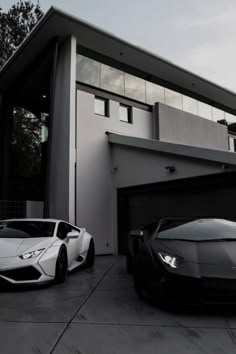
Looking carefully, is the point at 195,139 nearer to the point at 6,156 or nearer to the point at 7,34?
the point at 6,156

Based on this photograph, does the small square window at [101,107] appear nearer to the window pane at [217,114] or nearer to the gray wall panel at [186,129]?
the gray wall panel at [186,129]

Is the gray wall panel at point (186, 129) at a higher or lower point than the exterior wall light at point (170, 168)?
higher

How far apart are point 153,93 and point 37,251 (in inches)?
470

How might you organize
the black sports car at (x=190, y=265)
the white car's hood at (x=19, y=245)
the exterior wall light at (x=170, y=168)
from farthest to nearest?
the exterior wall light at (x=170, y=168)
the white car's hood at (x=19, y=245)
the black sports car at (x=190, y=265)

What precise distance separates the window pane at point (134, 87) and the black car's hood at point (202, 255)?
11.2m

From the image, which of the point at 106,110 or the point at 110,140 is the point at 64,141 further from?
the point at 106,110

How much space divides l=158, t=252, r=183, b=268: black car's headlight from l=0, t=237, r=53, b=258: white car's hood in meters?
2.53

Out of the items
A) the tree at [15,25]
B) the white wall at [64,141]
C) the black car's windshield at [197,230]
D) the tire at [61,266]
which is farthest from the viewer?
the tree at [15,25]

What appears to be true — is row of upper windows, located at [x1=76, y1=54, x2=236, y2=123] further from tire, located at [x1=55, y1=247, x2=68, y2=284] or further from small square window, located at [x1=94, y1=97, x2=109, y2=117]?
tire, located at [x1=55, y1=247, x2=68, y2=284]

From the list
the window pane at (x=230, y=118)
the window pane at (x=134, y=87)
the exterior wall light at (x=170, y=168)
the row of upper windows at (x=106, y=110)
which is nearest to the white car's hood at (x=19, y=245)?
the exterior wall light at (x=170, y=168)

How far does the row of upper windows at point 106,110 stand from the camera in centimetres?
→ 1433

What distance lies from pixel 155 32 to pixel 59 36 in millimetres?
3735

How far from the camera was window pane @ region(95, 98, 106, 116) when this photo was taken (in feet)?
46.9

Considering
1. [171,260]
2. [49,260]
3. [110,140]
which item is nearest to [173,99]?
[110,140]
